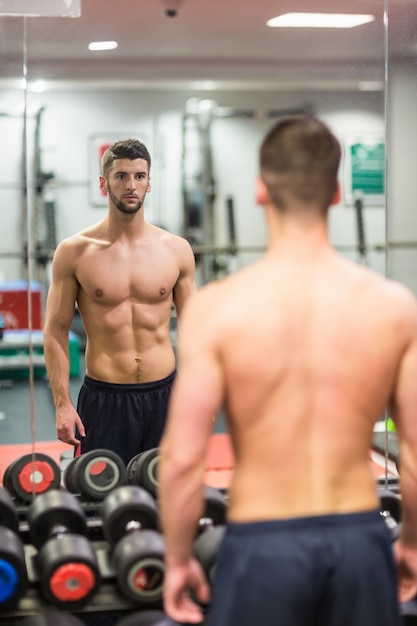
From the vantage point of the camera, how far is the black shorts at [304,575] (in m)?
1.71

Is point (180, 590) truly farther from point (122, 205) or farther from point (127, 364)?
point (122, 205)

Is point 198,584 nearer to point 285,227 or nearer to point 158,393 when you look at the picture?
point 285,227

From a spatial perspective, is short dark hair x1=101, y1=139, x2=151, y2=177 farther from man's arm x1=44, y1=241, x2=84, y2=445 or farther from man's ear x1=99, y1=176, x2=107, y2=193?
man's arm x1=44, y1=241, x2=84, y2=445

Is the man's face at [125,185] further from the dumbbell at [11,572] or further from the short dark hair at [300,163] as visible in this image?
the short dark hair at [300,163]

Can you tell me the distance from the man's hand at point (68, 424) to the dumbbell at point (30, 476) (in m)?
0.13

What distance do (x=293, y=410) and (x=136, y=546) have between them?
1032 mm

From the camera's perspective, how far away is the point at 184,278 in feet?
11.1

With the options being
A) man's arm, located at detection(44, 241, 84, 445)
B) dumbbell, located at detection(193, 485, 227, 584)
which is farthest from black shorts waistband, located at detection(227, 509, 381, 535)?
man's arm, located at detection(44, 241, 84, 445)

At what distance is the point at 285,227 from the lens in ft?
5.93

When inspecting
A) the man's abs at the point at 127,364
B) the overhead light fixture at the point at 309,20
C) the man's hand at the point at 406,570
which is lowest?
the man's hand at the point at 406,570

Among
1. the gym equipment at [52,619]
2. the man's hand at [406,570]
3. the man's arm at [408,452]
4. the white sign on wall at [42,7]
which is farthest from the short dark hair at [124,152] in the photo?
the man's hand at [406,570]

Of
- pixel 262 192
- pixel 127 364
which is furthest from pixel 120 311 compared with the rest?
pixel 262 192

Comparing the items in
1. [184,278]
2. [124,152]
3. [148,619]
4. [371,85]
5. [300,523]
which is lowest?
[148,619]

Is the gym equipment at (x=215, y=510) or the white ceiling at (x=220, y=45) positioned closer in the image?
the gym equipment at (x=215, y=510)
